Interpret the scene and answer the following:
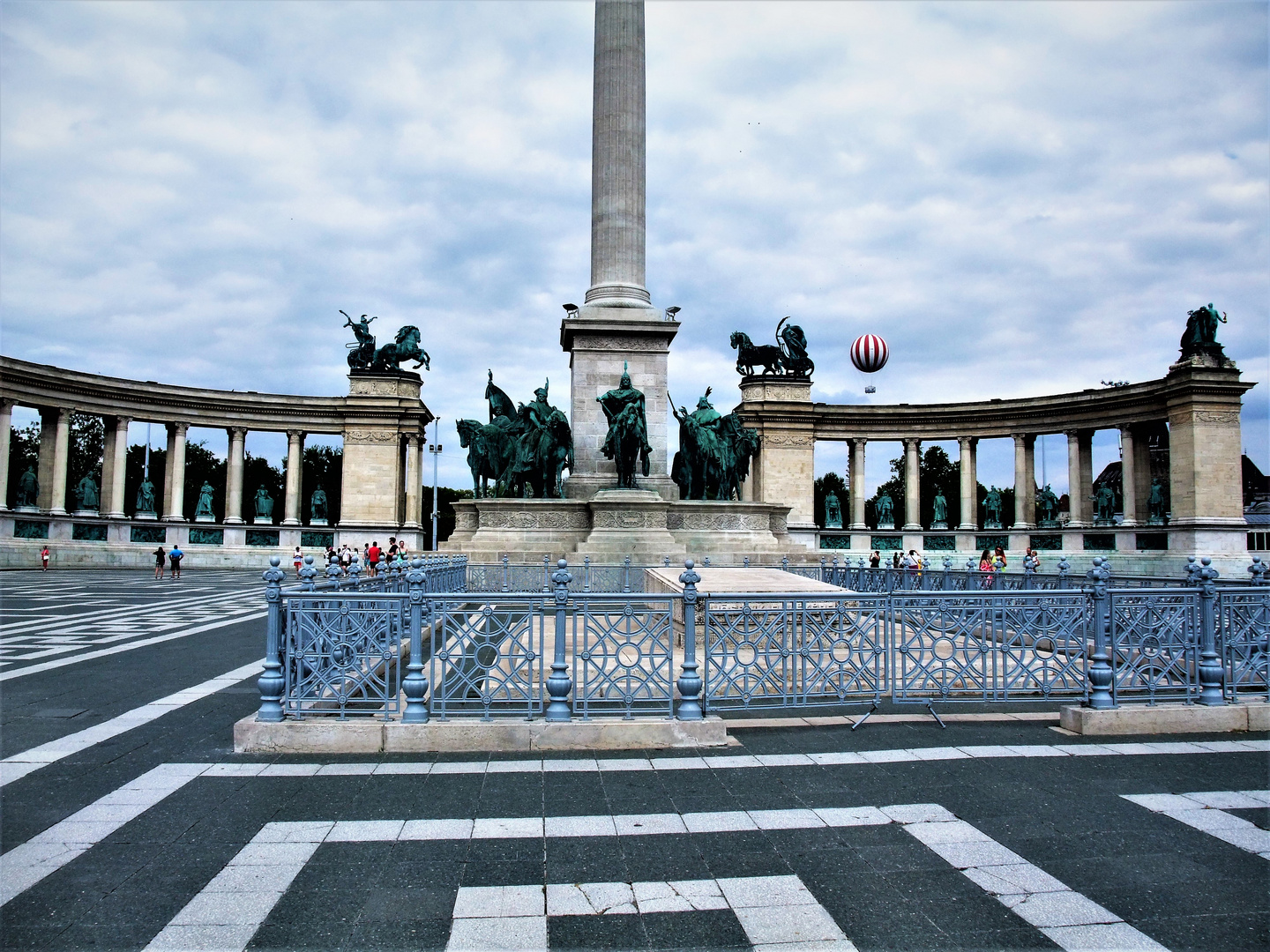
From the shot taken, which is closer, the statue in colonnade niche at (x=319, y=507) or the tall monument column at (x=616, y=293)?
the tall monument column at (x=616, y=293)

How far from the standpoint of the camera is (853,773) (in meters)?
6.48

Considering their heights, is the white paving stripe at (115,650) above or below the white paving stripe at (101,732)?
below

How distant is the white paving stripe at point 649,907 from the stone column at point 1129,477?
55.5 m

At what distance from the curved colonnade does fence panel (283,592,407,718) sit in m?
51.4

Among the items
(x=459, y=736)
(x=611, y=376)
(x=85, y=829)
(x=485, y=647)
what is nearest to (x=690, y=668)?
(x=485, y=647)

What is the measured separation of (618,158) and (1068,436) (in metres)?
41.9

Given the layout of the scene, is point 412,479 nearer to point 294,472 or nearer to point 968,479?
point 294,472

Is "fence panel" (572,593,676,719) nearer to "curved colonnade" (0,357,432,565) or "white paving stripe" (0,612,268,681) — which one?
"white paving stripe" (0,612,268,681)

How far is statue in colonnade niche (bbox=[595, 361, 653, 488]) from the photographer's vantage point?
21812mm

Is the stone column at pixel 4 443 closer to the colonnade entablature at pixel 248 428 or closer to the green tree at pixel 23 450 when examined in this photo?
the colonnade entablature at pixel 248 428

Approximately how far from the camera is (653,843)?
16.3 feet

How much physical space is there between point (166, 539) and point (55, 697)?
49.3 m

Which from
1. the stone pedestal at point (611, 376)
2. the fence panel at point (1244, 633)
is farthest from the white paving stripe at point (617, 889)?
the stone pedestal at point (611, 376)

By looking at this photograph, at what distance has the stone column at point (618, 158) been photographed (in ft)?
82.6
